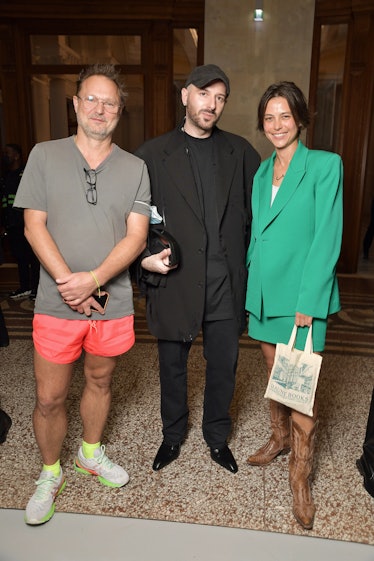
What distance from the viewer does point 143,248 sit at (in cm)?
217

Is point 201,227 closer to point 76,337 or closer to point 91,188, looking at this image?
point 91,188

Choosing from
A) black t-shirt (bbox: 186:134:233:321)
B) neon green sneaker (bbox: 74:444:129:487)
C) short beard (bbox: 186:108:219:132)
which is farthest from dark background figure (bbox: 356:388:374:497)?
short beard (bbox: 186:108:219:132)

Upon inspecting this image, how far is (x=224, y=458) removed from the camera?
103 inches

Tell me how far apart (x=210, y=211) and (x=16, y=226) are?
13.4 ft

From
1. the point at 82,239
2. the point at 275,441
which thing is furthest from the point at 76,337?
the point at 275,441

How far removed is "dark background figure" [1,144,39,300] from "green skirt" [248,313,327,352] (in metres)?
4.03

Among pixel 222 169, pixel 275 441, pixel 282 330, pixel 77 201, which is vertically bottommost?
pixel 275 441

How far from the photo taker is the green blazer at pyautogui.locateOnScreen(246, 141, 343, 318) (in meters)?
2.04

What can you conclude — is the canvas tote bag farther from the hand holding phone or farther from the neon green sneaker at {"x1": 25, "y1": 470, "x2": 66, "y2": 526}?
the neon green sneaker at {"x1": 25, "y1": 470, "x2": 66, "y2": 526}

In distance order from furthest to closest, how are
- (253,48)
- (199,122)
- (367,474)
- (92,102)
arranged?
(253,48) < (367,474) < (199,122) < (92,102)

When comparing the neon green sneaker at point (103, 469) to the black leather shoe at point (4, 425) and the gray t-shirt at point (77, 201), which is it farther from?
the gray t-shirt at point (77, 201)

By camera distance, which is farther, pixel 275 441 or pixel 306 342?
pixel 275 441

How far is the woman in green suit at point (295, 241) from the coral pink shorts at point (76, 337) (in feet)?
2.06

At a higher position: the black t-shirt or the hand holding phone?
the black t-shirt
